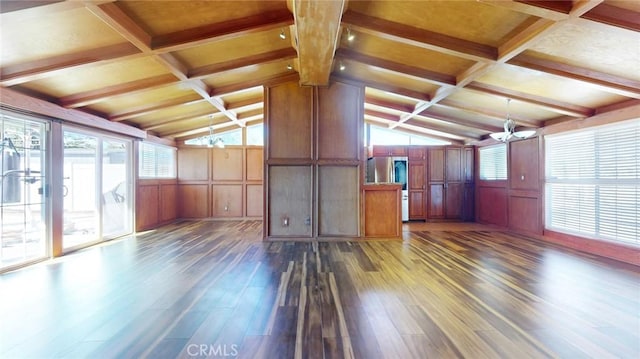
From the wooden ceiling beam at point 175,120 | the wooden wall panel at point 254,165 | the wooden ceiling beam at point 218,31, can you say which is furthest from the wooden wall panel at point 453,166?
the wooden ceiling beam at point 175,120

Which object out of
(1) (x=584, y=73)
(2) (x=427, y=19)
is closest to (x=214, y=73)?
(2) (x=427, y=19)

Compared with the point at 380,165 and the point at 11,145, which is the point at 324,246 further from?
the point at 11,145

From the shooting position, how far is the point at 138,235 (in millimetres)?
5645

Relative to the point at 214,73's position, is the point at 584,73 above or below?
below

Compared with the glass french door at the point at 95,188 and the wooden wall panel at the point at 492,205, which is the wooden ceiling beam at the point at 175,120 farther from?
the wooden wall panel at the point at 492,205

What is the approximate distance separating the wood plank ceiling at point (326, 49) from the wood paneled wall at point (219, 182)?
2974mm

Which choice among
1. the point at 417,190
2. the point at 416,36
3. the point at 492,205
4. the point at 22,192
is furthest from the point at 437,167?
the point at 22,192

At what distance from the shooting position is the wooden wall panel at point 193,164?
310 inches

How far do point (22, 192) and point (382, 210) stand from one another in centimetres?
540

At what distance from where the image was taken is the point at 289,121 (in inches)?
209

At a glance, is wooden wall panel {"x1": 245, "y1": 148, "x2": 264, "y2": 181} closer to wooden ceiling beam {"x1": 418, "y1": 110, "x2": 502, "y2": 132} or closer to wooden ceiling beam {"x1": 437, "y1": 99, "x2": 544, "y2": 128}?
wooden ceiling beam {"x1": 418, "y1": 110, "x2": 502, "y2": 132}

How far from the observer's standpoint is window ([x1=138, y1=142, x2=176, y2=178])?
6.32 m

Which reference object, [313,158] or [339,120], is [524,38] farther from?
[313,158]

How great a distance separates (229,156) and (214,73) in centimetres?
413
